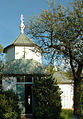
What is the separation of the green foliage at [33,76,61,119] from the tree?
268cm

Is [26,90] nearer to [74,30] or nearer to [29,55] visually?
[29,55]

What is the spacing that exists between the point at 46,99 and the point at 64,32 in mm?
5582

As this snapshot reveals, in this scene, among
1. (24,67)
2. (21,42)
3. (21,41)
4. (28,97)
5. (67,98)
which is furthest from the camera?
(67,98)

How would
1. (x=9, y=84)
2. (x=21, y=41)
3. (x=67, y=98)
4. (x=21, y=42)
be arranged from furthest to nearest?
(x=67, y=98), (x=21, y=41), (x=21, y=42), (x=9, y=84)

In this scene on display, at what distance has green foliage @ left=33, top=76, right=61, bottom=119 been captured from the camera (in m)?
13.8

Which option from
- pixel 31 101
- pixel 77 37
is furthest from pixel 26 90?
pixel 77 37

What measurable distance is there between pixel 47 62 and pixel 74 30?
288cm

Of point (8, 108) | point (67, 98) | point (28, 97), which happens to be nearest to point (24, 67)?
point (28, 97)

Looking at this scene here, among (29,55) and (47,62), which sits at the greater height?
(29,55)

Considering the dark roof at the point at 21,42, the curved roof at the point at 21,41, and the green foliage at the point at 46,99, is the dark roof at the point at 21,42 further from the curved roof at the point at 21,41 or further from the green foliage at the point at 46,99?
the green foliage at the point at 46,99

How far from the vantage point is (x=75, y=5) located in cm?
1132

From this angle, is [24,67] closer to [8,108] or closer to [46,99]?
[46,99]

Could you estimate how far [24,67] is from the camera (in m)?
16.4

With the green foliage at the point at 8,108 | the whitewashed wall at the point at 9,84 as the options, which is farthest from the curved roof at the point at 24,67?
the green foliage at the point at 8,108
